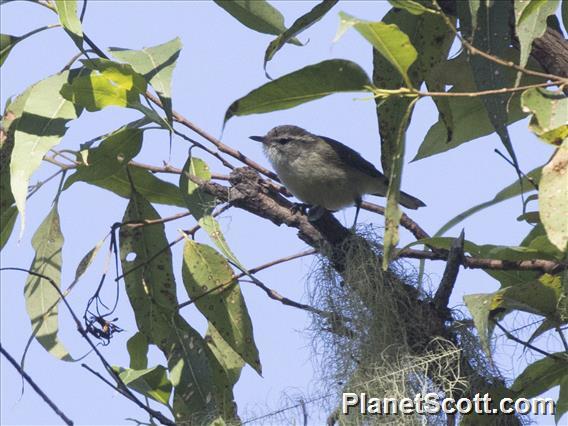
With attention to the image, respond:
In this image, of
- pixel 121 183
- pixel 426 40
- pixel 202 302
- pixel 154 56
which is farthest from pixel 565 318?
pixel 121 183

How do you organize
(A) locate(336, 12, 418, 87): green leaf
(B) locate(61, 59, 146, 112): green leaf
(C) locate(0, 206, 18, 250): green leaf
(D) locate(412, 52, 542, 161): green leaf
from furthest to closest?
(C) locate(0, 206, 18, 250): green leaf, (D) locate(412, 52, 542, 161): green leaf, (B) locate(61, 59, 146, 112): green leaf, (A) locate(336, 12, 418, 87): green leaf

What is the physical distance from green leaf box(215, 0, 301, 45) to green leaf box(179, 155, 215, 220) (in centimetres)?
47

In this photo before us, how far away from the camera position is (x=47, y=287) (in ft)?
9.49

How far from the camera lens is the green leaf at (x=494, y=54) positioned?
2.19 meters

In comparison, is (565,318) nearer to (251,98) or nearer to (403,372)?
(403,372)

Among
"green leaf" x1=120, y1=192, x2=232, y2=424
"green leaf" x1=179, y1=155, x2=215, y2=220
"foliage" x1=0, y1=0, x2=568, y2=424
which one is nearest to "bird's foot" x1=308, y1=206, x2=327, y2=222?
"foliage" x1=0, y1=0, x2=568, y2=424

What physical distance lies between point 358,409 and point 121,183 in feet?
3.68

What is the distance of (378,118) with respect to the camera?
2.45 meters

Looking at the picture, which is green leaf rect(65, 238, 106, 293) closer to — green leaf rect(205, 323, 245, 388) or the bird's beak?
green leaf rect(205, 323, 245, 388)

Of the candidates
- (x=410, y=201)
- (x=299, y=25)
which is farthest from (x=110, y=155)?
(x=410, y=201)

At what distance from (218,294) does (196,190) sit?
1.04 feet

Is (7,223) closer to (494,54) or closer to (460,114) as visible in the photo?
(460,114)

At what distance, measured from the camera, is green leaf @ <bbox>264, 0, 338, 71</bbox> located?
7.10 feet

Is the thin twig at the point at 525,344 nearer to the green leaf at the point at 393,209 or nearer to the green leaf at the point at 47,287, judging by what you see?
the green leaf at the point at 393,209
